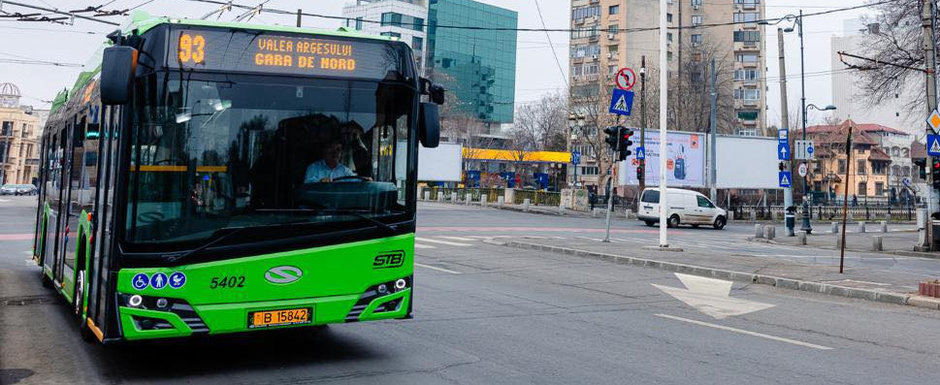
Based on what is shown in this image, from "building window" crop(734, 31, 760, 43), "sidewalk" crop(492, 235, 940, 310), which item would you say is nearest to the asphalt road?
"sidewalk" crop(492, 235, 940, 310)

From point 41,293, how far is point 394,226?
6.40 meters

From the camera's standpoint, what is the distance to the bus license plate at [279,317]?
583cm

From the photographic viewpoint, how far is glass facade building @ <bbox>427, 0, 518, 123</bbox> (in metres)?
126

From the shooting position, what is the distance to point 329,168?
617cm

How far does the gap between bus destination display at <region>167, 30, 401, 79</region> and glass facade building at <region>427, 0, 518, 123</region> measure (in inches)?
4577

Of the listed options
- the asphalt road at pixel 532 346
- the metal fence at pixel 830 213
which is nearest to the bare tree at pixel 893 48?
the metal fence at pixel 830 213

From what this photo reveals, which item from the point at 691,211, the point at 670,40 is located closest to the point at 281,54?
the point at 691,211

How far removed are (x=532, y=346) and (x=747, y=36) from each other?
3605 inches

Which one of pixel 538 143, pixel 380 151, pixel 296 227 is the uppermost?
pixel 538 143

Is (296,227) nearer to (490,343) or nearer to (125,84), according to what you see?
(125,84)

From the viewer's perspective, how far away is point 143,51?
5.78 meters

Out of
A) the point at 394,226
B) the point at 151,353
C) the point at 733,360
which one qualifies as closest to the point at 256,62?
the point at 394,226

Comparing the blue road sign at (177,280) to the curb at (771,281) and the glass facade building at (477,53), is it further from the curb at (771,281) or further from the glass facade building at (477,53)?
the glass facade building at (477,53)

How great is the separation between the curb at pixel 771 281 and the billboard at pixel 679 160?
98.1ft
